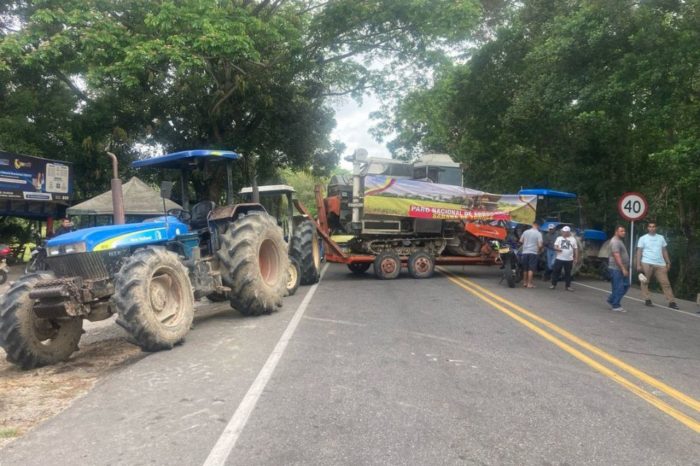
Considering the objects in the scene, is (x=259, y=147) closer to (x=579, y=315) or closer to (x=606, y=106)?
(x=606, y=106)

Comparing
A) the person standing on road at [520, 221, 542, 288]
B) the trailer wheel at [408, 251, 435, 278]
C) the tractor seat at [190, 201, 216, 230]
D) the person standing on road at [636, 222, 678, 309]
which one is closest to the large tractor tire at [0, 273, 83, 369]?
the tractor seat at [190, 201, 216, 230]

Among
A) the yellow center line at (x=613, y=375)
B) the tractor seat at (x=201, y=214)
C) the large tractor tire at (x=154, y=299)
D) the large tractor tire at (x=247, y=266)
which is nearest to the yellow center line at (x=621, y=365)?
the yellow center line at (x=613, y=375)

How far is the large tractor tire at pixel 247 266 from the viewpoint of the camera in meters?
8.98

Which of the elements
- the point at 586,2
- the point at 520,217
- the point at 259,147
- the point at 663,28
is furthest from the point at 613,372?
the point at 259,147

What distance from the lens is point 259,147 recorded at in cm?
2566

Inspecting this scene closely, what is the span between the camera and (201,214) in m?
9.77

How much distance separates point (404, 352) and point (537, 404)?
2.10m

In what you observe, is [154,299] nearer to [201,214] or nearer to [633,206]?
[201,214]

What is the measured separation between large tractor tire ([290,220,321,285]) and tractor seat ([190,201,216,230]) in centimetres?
389

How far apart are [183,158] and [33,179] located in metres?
12.7

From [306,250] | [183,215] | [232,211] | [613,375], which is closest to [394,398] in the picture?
[613,375]

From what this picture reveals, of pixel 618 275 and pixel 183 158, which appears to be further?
pixel 618 275

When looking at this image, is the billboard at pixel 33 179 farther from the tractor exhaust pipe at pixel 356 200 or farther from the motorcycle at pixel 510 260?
the motorcycle at pixel 510 260

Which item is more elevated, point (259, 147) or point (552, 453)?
point (259, 147)
